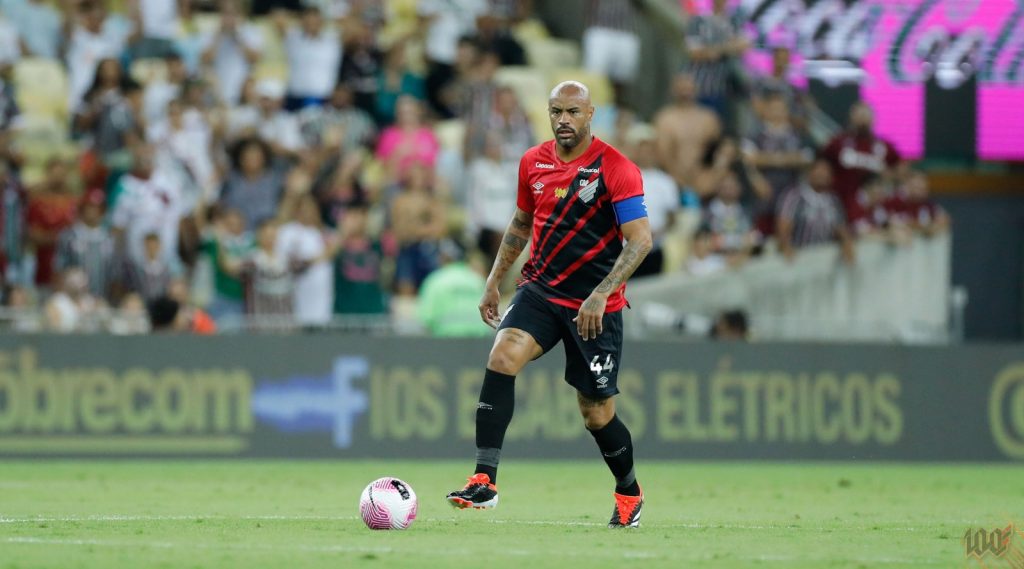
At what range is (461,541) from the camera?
929cm

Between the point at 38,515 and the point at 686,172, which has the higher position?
the point at 686,172

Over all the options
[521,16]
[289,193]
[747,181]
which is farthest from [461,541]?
[521,16]

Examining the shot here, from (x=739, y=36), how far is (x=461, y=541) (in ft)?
46.9

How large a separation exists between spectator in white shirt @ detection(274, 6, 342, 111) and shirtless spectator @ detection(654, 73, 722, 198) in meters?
4.16

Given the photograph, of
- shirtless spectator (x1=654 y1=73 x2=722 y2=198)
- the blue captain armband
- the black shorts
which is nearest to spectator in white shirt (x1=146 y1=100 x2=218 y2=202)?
shirtless spectator (x1=654 y1=73 x2=722 y2=198)

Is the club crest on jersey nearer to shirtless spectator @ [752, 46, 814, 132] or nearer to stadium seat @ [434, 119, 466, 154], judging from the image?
stadium seat @ [434, 119, 466, 154]

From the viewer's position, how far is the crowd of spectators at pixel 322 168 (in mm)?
18469

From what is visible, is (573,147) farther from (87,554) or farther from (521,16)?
(521,16)

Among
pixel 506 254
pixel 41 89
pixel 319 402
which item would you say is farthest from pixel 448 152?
pixel 506 254

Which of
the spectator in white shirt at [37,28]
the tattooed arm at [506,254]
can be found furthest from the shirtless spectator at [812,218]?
the tattooed arm at [506,254]

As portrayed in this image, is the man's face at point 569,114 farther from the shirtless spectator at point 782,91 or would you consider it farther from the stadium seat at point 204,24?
the stadium seat at point 204,24

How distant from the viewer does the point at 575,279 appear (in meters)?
10.2

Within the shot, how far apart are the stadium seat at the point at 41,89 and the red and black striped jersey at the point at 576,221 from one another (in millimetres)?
11835

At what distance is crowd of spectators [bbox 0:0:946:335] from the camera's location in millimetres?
18469
